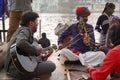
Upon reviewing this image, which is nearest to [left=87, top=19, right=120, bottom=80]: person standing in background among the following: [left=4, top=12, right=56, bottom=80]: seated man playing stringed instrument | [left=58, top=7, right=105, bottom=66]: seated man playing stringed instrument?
[left=4, top=12, right=56, bottom=80]: seated man playing stringed instrument

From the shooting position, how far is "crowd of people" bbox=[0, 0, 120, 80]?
139 inches

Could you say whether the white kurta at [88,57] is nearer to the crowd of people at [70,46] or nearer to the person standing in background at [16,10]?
the crowd of people at [70,46]

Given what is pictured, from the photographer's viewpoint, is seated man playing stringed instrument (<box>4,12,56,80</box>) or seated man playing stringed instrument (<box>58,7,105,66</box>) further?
seated man playing stringed instrument (<box>58,7,105,66</box>)

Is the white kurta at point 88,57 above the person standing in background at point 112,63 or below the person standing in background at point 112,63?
below

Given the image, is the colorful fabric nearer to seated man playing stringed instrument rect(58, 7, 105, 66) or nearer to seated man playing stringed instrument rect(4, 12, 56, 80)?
seated man playing stringed instrument rect(4, 12, 56, 80)

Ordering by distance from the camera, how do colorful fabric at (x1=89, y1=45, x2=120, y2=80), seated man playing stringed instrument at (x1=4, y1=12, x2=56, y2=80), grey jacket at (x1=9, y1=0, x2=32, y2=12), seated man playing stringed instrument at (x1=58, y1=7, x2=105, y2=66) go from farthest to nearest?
grey jacket at (x1=9, y1=0, x2=32, y2=12) < seated man playing stringed instrument at (x1=58, y1=7, x2=105, y2=66) < seated man playing stringed instrument at (x1=4, y1=12, x2=56, y2=80) < colorful fabric at (x1=89, y1=45, x2=120, y2=80)

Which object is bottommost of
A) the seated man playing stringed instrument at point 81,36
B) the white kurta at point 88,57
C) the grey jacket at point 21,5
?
the white kurta at point 88,57

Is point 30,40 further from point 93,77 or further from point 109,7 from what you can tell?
point 109,7

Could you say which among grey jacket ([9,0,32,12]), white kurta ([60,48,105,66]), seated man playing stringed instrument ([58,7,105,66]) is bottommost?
white kurta ([60,48,105,66])

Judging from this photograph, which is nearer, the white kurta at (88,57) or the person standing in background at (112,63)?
the person standing in background at (112,63)

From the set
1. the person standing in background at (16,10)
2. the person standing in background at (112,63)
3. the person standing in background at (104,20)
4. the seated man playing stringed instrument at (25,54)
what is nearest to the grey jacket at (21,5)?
the person standing in background at (16,10)

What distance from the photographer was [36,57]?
4801 mm

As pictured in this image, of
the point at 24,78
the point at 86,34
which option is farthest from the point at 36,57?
the point at 86,34

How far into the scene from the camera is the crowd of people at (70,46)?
352cm
